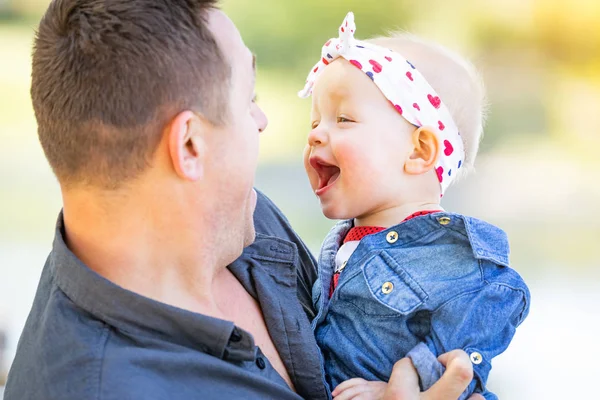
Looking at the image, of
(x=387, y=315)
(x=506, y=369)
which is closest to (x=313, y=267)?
(x=387, y=315)

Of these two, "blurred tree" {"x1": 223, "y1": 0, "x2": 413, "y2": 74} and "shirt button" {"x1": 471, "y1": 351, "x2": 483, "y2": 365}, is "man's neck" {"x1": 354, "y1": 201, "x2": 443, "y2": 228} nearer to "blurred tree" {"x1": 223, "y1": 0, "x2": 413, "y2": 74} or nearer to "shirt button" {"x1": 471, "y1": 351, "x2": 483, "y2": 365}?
"shirt button" {"x1": 471, "y1": 351, "x2": 483, "y2": 365}

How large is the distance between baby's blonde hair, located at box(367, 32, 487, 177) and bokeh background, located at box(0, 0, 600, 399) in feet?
7.27

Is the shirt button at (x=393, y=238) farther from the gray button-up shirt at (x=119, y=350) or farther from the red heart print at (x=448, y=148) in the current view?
the gray button-up shirt at (x=119, y=350)

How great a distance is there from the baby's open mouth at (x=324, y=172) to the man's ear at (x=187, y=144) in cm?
44

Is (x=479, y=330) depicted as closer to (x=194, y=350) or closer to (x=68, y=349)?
(x=194, y=350)

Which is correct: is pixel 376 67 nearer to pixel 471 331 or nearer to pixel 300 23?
pixel 471 331

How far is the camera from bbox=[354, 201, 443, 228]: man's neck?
1748 mm

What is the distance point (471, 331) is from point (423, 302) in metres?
0.11

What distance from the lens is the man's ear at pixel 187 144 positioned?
52.3 inches

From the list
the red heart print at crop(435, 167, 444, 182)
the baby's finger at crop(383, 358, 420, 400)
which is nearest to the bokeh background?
the red heart print at crop(435, 167, 444, 182)

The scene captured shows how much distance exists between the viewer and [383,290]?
1.59 m

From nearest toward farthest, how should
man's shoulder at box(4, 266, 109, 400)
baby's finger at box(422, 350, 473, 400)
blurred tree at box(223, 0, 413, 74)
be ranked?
man's shoulder at box(4, 266, 109, 400) → baby's finger at box(422, 350, 473, 400) → blurred tree at box(223, 0, 413, 74)


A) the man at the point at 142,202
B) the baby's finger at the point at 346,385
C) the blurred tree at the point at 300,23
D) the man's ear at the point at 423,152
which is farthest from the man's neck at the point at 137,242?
the blurred tree at the point at 300,23

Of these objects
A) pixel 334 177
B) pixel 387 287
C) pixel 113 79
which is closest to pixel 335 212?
pixel 334 177
